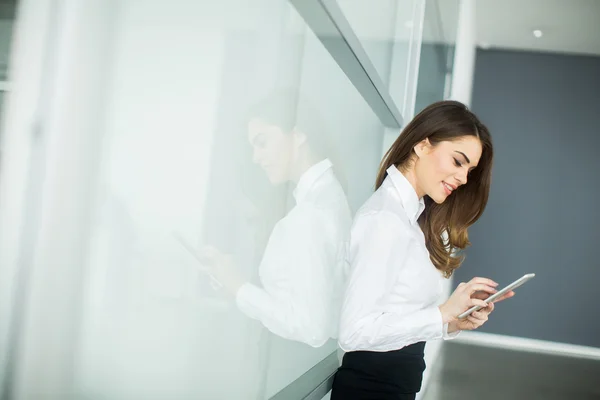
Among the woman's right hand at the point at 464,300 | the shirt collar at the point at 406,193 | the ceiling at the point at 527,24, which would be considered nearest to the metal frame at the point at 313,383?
the woman's right hand at the point at 464,300

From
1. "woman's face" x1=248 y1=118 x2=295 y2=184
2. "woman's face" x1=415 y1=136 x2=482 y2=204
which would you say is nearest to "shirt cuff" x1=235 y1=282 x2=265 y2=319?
"woman's face" x1=248 y1=118 x2=295 y2=184

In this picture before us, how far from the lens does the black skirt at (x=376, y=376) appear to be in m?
1.63

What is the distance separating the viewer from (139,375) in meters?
0.83

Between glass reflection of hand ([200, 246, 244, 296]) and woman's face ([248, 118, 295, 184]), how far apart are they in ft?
0.65

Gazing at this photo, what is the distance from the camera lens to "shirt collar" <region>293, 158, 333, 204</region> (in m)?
1.42

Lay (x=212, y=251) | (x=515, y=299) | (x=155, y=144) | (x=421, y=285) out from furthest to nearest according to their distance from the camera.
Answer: (x=515, y=299) → (x=421, y=285) → (x=212, y=251) → (x=155, y=144)

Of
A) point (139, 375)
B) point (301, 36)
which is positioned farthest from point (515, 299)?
point (139, 375)

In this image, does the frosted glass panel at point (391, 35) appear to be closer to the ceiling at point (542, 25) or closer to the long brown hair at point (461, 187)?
the long brown hair at point (461, 187)

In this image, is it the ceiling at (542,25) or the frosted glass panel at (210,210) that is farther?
the ceiling at (542,25)

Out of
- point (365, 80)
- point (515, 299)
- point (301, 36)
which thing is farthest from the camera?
point (515, 299)

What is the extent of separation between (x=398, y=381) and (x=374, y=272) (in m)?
0.39

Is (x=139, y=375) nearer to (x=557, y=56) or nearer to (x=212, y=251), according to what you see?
(x=212, y=251)

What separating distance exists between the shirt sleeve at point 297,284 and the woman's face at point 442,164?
1.20 feet

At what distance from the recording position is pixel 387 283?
145cm
